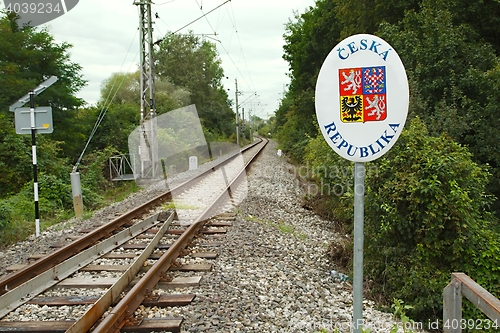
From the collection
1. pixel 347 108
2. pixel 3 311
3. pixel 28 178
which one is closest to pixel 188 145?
pixel 28 178

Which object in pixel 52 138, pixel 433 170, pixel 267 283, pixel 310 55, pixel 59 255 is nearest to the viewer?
pixel 267 283

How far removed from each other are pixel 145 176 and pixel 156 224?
31.5ft

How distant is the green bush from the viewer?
546cm

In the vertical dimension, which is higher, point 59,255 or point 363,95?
point 363,95

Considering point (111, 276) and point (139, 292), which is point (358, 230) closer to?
point (139, 292)

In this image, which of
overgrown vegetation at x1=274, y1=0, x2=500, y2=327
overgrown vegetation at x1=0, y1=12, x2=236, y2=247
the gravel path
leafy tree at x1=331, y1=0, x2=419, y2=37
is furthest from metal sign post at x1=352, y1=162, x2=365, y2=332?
leafy tree at x1=331, y1=0, x2=419, y2=37

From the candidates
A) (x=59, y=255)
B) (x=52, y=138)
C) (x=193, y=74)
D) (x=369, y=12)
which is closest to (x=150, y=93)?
(x=52, y=138)

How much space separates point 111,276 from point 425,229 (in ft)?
13.7

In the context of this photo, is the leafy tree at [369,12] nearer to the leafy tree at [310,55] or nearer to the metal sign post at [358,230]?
the leafy tree at [310,55]

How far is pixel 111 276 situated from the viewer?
5.38m

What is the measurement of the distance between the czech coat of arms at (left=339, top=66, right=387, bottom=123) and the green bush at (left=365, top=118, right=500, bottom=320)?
12.2ft

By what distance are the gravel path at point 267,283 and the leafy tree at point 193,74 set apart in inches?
1495

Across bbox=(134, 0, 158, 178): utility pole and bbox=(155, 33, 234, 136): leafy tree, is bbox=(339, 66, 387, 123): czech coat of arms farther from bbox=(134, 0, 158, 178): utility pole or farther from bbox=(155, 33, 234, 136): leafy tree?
bbox=(155, 33, 234, 136): leafy tree

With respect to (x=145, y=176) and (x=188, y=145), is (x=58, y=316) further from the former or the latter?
(x=188, y=145)
